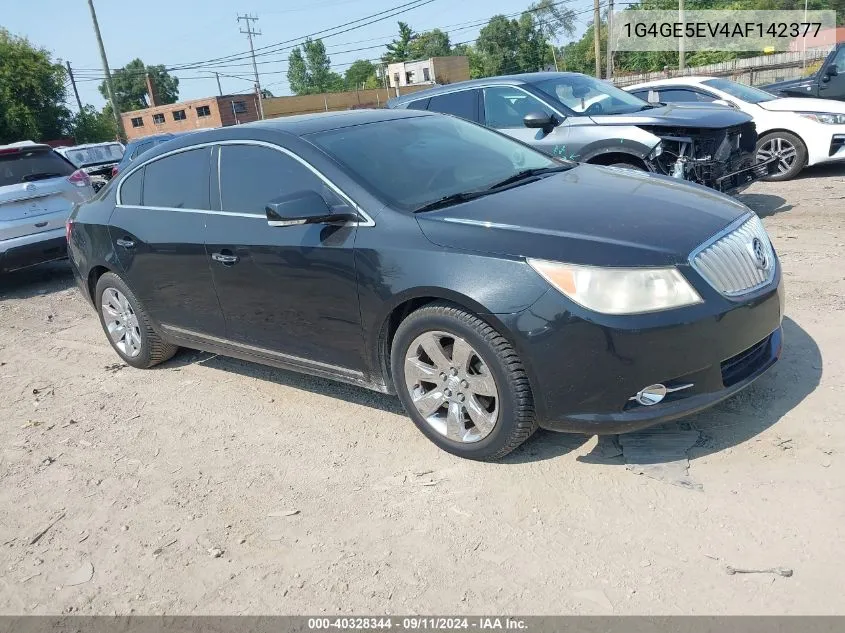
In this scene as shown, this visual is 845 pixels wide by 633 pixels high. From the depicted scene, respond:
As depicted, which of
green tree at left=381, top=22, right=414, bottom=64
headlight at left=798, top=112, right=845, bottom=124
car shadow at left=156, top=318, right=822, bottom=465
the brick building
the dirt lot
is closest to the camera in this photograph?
the dirt lot

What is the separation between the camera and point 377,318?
141 inches

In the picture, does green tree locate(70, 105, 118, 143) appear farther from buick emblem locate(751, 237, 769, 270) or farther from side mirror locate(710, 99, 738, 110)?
buick emblem locate(751, 237, 769, 270)

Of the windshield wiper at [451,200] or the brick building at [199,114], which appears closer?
the windshield wiper at [451,200]

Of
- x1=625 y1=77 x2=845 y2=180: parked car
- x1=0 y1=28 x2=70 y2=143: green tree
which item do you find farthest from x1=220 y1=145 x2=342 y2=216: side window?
x1=0 y1=28 x2=70 y2=143: green tree

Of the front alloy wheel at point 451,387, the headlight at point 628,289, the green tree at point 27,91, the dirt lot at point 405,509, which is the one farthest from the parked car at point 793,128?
the green tree at point 27,91

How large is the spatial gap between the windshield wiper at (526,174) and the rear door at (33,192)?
644 cm

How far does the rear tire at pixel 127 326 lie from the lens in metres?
5.21

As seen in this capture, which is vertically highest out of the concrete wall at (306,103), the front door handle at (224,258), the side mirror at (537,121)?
the concrete wall at (306,103)

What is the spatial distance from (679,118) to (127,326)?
18.1ft

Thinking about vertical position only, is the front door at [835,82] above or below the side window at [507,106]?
below

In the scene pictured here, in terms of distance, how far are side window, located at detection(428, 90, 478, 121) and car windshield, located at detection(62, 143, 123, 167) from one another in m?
9.92

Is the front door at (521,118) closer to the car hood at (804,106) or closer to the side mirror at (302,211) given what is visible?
the car hood at (804,106)

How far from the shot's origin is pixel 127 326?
543 cm

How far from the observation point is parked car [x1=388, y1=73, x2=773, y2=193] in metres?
7.21
